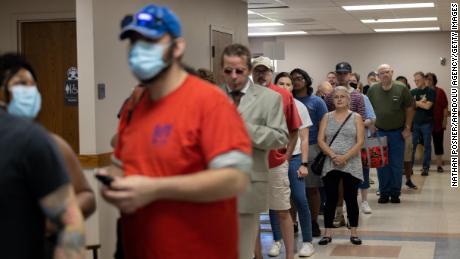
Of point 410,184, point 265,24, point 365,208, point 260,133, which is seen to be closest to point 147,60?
point 260,133

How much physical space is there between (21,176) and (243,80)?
241 cm

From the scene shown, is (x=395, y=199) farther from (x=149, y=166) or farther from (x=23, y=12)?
(x=149, y=166)

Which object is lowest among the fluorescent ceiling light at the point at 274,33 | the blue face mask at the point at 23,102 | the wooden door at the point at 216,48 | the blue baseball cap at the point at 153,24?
the blue face mask at the point at 23,102

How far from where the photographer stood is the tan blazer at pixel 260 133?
4.29 metres

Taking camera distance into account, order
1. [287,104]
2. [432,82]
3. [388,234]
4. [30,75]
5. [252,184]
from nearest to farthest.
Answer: [30,75] → [252,184] → [287,104] → [388,234] → [432,82]

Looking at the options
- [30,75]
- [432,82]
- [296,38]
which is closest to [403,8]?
[432,82]

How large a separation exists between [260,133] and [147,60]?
2030 mm

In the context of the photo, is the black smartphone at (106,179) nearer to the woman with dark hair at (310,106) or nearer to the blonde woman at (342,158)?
the blonde woman at (342,158)

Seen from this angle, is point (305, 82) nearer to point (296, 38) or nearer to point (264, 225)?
point (264, 225)

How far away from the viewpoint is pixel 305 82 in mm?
7184

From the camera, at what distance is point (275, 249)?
6707 millimetres

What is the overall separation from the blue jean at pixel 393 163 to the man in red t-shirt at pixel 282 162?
13.8ft

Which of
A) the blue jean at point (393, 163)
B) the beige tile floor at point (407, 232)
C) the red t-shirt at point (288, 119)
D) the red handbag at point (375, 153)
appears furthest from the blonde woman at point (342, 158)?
the blue jean at point (393, 163)

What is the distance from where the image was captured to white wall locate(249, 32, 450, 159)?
717 inches
